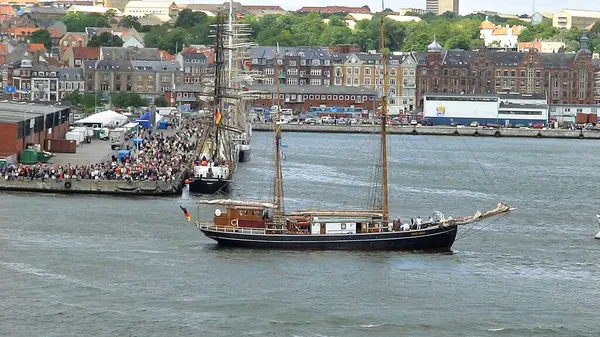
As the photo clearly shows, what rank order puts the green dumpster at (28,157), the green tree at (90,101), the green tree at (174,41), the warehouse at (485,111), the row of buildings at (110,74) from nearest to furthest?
the green dumpster at (28,157) → the green tree at (90,101) → the warehouse at (485,111) → the row of buildings at (110,74) → the green tree at (174,41)

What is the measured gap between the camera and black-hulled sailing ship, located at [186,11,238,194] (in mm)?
A: 59688

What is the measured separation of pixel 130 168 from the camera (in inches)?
2403

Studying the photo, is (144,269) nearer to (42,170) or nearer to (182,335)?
(182,335)

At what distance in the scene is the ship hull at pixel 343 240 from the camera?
4447 centimetres

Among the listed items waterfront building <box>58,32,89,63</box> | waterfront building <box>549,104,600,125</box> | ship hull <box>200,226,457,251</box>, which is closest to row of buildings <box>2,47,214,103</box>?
waterfront building <box>58,32,89,63</box>

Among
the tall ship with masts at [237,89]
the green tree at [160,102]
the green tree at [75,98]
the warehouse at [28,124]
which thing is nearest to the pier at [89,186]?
the warehouse at [28,124]

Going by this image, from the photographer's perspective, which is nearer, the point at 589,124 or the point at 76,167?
the point at 76,167

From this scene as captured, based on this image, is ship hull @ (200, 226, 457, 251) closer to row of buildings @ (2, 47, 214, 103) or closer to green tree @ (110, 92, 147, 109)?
green tree @ (110, 92, 147, 109)

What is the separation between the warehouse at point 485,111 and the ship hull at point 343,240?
7917 centimetres

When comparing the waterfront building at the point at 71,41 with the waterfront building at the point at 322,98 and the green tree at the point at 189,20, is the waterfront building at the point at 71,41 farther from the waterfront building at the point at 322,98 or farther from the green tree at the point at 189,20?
the waterfront building at the point at 322,98

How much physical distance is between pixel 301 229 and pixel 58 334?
12.5 metres

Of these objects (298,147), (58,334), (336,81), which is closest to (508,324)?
(58,334)

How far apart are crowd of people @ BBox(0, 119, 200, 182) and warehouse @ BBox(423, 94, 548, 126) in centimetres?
5054

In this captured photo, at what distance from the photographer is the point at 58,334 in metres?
33.8
